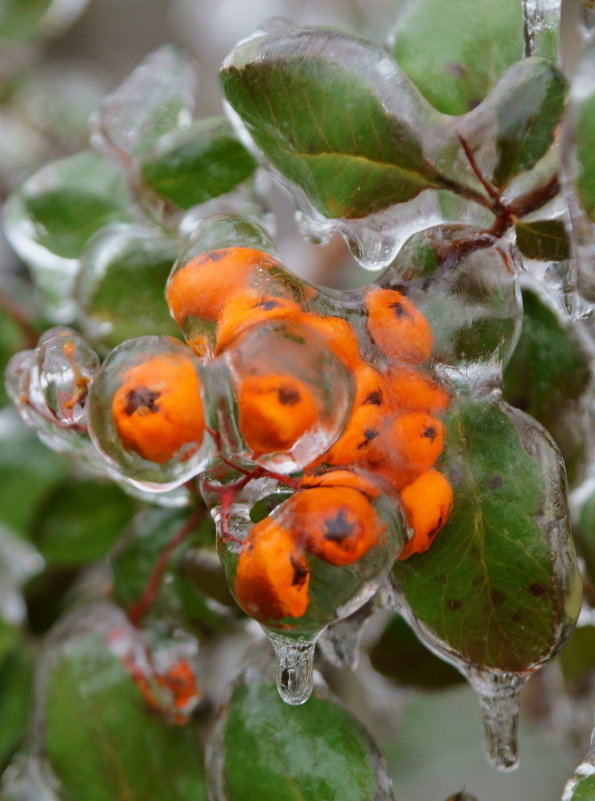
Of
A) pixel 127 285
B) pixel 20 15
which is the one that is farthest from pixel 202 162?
pixel 20 15

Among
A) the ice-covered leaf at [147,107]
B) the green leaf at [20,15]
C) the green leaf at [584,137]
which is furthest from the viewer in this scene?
the green leaf at [20,15]

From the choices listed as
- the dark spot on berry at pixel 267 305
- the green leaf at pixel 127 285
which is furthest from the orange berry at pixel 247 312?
the green leaf at pixel 127 285

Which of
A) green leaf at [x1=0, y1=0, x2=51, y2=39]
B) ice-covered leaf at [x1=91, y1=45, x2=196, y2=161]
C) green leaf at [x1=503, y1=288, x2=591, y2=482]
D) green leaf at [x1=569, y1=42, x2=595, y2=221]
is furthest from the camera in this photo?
green leaf at [x1=0, y1=0, x2=51, y2=39]

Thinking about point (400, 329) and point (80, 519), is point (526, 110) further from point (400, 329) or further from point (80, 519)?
point (80, 519)

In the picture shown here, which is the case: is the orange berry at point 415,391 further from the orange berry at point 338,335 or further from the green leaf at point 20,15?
the green leaf at point 20,15

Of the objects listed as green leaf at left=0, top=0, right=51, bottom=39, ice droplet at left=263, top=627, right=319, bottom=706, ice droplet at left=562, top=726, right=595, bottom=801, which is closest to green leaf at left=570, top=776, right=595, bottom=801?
ice droplet at left=562, top=726, right=595, bottom=801

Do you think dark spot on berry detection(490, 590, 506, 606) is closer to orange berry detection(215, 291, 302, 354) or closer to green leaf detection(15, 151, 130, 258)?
orange berry detection(215, 291, 302, 354)
